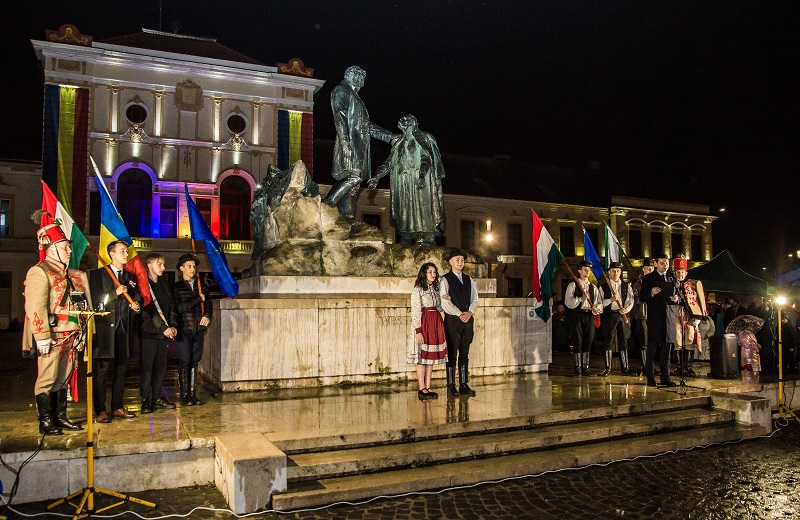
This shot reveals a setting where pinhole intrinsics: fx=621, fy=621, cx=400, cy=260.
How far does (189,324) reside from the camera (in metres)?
6.90

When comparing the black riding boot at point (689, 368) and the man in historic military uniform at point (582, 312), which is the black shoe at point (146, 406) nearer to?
the man in historic military uniform at point (582, 312)

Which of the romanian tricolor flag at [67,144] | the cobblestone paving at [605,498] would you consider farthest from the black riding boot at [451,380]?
the romanian tricolor flag at [67,144]

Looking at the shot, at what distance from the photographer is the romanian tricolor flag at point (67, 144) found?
94.1 ft

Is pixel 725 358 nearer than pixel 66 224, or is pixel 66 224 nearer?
pixel 66 224

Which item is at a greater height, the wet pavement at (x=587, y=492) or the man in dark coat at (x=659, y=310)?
the man in dark coat at (x=659, y=310)

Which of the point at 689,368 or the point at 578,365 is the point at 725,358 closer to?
the point at 689,368

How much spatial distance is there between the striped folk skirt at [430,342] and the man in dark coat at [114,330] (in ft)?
10.2

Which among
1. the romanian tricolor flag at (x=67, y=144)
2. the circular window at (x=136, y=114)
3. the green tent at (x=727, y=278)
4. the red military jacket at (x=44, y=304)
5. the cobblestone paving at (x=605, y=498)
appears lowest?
the cobblestone paving at (x=605, y=498)

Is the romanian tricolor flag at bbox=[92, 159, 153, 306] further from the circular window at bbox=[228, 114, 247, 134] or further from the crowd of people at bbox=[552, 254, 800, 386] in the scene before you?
the circular window at bbox=[228, 114, 247, 134]

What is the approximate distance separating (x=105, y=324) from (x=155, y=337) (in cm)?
63

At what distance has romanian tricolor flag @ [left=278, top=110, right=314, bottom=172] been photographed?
109 feet

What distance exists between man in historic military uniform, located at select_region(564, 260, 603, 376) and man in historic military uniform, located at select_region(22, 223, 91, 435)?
6.92 metres

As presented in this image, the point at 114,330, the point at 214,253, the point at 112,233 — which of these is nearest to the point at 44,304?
the point at 114,330

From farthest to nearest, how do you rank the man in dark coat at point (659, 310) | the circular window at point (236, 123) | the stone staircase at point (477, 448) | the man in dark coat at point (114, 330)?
the circular window at point (236, 123), the man in dark coat at point (659, 310), the man in dark coat at point (114, 330), the stone staircase at point (477, 448)
